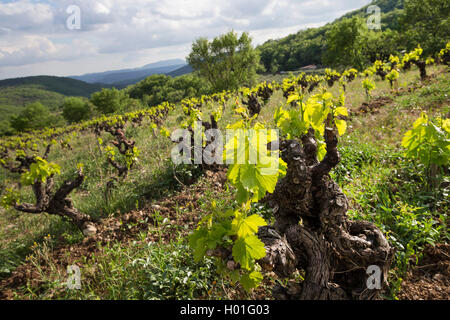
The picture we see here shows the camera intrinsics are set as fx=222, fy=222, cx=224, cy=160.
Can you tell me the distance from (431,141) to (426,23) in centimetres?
3640

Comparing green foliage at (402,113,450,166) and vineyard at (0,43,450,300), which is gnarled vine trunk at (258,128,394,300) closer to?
vineyard at (0,43,450,300)

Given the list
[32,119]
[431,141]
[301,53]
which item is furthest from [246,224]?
[301,53]

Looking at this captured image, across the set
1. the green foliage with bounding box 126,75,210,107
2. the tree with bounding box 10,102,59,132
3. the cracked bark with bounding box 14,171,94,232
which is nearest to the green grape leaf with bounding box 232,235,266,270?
the cracked bark with bounding box 14,171,94,232

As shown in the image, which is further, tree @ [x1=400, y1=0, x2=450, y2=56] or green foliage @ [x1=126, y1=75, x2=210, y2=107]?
green foliage @ [x1=126, y1=75, x2=210, y2=107]

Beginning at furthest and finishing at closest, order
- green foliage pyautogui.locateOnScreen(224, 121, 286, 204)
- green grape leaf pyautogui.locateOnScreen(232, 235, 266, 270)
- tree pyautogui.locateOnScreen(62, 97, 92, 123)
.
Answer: tree pyautogui.locateOnScreen(62, 97, 92, 123)
green grape leaf pyautogui.locateOnScreen(232, 235, 266, 270)
green foliage pyautogui.locateOnScreen(224, 121, 286, 204)

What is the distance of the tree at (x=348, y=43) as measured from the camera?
1314 inches

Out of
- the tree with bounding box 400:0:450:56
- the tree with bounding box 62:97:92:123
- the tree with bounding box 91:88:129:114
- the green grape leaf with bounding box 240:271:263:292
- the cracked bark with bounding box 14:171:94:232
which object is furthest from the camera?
the tree with bounding box 62:97:92:123

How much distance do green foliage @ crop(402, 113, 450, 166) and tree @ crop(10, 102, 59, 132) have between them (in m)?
61.5

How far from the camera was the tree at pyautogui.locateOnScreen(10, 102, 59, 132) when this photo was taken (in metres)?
48.7

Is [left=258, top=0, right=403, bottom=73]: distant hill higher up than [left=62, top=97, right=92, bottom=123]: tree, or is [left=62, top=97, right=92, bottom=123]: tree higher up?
[left=258, top=0, right=403, bottom=73]: distant hill
